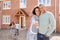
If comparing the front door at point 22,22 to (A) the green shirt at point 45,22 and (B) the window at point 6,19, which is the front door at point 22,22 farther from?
(A) the green shirt at point 45,22

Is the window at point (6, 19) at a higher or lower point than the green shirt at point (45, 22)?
lower

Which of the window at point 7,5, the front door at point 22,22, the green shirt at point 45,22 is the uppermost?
the window at point 7,5

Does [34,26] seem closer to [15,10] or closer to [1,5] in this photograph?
[15,10]

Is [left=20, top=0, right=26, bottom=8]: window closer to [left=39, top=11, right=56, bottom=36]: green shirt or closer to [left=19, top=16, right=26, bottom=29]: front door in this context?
[left=19, top=16, right=26, bottom=29]: front door

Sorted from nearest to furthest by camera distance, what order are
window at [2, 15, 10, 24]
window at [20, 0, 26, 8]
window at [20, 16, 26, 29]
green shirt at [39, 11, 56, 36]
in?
1. green shirt at [39, 11, 56, 36]
2. window at [20, 16, 26, 29]
3. window at [20, 0, 26, 8]
4. window at [2, 15, 10, 24]

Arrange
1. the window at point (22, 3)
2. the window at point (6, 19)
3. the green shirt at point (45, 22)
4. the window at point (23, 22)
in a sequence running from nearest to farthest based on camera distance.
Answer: the green shirt at point (45, 22), the window at point (23, 22), the window at point (22, 3), the window at point (6, 19)

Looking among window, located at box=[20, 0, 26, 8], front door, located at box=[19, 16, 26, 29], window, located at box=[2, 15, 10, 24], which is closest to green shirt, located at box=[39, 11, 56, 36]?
front door, located at box=[19, 16, 26, 29]

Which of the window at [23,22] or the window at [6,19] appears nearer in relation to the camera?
the window at [23,22]

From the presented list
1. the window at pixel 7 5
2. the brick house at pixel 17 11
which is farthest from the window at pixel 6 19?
the window at pixel 7 5

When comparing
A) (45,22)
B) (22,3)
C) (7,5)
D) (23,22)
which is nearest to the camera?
(45,22)

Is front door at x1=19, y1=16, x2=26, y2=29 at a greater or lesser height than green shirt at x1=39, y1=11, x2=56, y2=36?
lesser

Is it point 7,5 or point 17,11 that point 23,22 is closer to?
point 17,11

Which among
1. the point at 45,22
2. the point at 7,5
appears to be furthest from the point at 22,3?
the point at 45,22

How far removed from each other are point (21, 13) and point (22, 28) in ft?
4.90
